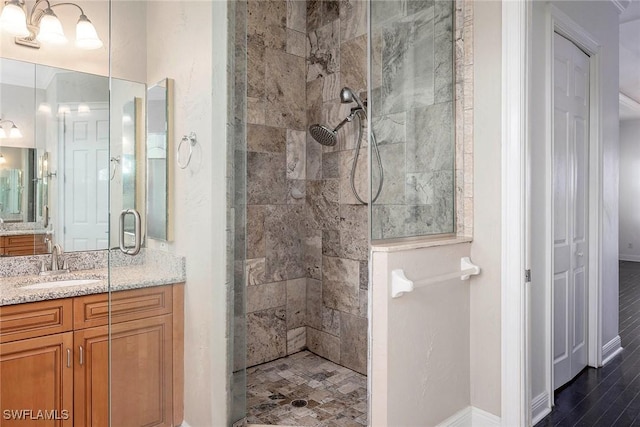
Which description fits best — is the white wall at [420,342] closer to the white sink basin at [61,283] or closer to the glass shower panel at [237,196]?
the glass shower panel at [237,196]

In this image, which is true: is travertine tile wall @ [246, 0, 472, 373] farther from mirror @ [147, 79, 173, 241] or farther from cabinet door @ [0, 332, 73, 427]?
cabinet door @ [0, 332, 73, 427]

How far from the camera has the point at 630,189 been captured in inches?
261

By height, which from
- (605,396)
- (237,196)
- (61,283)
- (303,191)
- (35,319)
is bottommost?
(605,396)

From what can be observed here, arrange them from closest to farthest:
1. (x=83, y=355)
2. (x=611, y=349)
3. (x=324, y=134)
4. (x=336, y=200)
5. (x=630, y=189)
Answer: (x=83, y=355), (x=324, y=134), (x=336, y=200), (x=611, y=349), (x=630, y=189)

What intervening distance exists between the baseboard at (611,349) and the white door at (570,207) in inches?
10.6

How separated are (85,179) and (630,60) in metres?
5.73

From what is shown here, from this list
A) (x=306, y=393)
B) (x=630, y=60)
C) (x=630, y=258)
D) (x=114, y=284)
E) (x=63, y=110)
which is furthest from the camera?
(x=630, y=258)

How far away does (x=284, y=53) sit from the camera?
3.09 metres

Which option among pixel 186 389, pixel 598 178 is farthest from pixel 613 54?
pixel 186 389

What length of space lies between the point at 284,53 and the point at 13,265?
2224 mm

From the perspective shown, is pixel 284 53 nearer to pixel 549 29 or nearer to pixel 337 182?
pixel 337 182

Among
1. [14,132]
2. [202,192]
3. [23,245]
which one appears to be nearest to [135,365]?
[202,192]

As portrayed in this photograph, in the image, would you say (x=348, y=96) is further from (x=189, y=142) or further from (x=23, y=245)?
(x=23, y=245)

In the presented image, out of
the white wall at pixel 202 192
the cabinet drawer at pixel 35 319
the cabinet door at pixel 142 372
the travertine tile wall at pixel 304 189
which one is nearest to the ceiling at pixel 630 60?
the travertine tile wall at pixel 304 189
